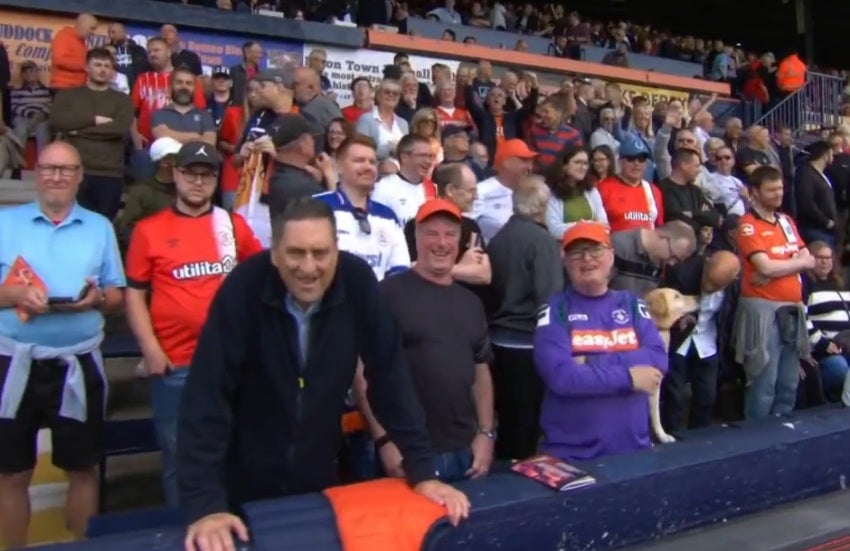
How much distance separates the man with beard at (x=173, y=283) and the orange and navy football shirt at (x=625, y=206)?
297 cm

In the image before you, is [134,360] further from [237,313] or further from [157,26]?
[157,26]

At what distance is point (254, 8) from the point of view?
11.9m

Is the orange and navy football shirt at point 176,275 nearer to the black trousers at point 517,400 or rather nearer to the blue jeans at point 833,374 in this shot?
the black trousers at point 517,400

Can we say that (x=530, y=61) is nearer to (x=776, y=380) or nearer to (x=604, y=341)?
(x=776, y=380)

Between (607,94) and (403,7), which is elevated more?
(403,7)

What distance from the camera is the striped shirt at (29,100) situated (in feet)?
25.9

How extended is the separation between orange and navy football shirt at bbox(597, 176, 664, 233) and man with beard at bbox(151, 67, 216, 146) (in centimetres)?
268

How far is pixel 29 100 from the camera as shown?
798cm

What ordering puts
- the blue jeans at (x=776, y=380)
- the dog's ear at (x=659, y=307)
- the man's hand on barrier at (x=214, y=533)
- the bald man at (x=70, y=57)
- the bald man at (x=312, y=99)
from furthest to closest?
1. the bald man at (x=70, y=57)
2. the bald man at (x=312, y=99)
3. the blue jeans at (x=776, y=380)
4. the dog's ear at (x=659, y=307)
5. the man's hand on barrier at (x=214, y=533)

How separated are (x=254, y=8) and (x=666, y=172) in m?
6.13

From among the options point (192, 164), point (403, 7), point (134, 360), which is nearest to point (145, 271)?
point (192, 164)

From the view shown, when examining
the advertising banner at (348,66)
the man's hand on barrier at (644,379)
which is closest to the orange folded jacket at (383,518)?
the man's hand on barrier at (644,379)

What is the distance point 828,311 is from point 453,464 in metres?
3.73

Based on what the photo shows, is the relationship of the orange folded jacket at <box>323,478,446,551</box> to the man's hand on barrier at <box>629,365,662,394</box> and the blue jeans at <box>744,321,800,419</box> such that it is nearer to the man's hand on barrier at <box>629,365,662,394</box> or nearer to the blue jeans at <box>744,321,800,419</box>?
the man's hand on barrier at <box>629,365,662,394</box>
